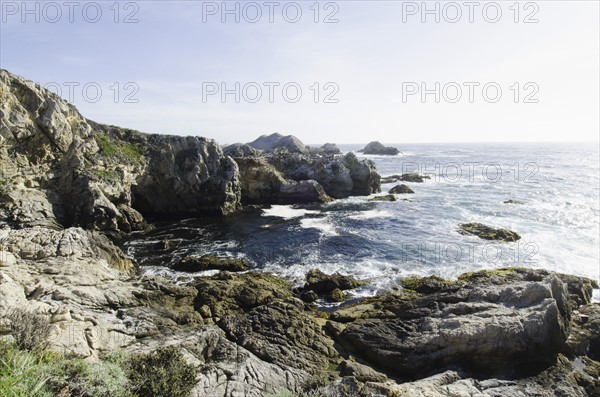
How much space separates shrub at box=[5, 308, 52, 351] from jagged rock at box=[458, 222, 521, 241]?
34.8 meters

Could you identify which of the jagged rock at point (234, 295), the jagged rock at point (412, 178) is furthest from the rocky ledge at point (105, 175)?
the jagged rock at point (412, 178)

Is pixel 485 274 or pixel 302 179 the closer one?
pixel 485 274

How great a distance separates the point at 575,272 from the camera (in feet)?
81.6

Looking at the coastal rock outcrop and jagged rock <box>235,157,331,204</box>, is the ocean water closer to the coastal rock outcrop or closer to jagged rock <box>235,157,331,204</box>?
jagged rock <box>235,157,331,204</box>

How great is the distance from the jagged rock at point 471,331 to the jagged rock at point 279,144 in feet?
357

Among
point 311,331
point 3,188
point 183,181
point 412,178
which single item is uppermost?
point 3,188

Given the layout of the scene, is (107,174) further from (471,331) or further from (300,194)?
(471,331)

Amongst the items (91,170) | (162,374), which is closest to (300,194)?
(91,170)

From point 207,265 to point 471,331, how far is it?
17.3 meters

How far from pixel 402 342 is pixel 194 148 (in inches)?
1434

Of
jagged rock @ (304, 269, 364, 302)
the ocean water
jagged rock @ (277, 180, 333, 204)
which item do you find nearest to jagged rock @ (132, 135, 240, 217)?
the ocean water

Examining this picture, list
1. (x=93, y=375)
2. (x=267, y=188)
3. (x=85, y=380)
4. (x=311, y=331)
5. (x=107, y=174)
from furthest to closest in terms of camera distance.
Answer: (x=267, y=188), (x=107, y=174), (x=311, y=331), (x=93, y=375), (x=85, y=380)

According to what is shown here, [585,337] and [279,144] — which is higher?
[279,144]

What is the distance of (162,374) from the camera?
8.57m
